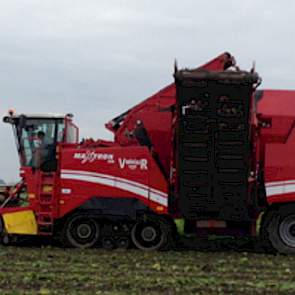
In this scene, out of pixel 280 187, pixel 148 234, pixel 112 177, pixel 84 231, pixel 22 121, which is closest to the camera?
pixel 280 187

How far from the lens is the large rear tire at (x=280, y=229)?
13.7m

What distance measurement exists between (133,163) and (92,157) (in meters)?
0.77

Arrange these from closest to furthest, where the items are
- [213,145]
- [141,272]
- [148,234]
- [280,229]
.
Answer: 1. [141,272]
2. [213,145]
3. [280,229]
4. [148,234]

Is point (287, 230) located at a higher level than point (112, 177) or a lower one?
lower

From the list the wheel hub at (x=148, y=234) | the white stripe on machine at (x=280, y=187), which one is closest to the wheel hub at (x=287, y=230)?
the white stripe on machine at (x=280, y=187)

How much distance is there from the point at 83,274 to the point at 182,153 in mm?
3684

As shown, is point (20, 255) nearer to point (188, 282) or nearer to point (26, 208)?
point (26, 208)

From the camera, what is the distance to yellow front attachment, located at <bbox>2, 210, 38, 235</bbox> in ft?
46.8

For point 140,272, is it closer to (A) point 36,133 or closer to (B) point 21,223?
(B) point 21,223

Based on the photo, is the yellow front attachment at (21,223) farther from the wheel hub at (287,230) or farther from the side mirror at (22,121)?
the wheel hub at (287,230)

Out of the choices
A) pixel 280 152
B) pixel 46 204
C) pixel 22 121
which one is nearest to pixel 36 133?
pixel 22 121

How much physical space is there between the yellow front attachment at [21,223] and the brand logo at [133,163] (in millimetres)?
1983

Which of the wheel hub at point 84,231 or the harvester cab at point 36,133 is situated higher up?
the harvester cab at point 36,133

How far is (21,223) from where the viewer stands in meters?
14.3
